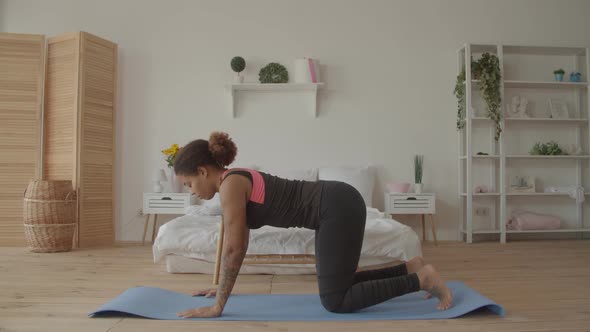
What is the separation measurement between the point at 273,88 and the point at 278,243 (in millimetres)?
2183

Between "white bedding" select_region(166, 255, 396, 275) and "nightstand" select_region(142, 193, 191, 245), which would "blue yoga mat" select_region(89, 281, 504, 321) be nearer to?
"white bedding" select_region(166, 255, 396, 275)

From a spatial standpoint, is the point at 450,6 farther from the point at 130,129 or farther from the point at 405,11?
Result: the point at 130,129

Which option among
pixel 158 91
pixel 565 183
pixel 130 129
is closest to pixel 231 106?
pixel 158 91

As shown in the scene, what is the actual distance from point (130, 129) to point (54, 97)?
0.75 metres

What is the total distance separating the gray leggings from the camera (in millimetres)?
1854

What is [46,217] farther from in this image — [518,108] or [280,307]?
[518,108]

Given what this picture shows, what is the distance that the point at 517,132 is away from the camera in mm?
4746

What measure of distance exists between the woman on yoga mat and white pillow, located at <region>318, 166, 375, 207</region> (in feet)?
7.52

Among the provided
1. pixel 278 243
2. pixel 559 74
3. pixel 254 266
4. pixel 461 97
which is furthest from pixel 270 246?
pixel 559 74

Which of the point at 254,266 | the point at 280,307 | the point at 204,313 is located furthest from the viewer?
the point at 254,266

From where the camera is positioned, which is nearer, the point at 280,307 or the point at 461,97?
the point at 280,307

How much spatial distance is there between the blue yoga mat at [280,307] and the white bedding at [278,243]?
0.54m

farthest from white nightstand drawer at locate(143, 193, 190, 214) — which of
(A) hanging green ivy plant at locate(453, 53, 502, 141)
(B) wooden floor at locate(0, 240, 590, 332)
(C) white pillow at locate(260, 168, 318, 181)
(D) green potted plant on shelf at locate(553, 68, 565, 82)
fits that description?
(D) green potted plant on shelf at locate(553, 68, 565, 82)

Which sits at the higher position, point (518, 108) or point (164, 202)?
point (518, 108)
